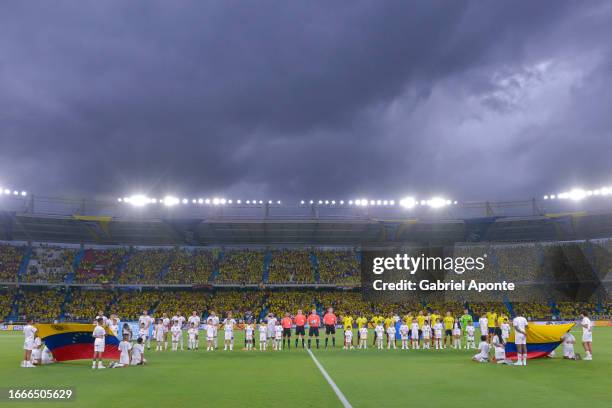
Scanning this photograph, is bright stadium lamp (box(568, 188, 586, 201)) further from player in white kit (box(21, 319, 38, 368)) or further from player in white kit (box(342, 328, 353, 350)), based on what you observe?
player in white kit (box(21, 319, 38, 368))

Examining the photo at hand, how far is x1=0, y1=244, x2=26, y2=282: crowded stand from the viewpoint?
53.8 meters

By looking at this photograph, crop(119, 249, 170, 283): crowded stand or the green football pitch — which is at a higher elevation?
crop(119, 249, 170, 283): crowded stand

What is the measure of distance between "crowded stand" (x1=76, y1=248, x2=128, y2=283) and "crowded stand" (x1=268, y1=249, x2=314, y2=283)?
1933cm

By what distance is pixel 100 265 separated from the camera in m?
59.4

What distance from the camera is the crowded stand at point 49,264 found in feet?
181

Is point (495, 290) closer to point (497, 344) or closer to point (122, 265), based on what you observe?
point (497, 344)

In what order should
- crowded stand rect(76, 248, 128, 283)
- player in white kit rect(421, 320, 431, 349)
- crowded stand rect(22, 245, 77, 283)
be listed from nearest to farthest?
player in white kit rect(421, 320, 431, 349) → crowded stand rect(22, 245, 77, 283) → crowded stand rect(76, 248, 128, 283)

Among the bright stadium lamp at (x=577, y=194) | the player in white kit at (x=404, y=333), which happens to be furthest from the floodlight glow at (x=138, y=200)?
the bright stadium lamp at (x=577, y=194)

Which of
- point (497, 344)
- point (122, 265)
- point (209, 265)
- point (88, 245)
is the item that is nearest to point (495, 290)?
point (209, 265)

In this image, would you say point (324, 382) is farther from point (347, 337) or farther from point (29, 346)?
point (347, 337)

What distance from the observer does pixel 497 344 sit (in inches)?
696

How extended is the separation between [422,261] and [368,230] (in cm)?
795

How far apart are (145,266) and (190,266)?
18.3 feet

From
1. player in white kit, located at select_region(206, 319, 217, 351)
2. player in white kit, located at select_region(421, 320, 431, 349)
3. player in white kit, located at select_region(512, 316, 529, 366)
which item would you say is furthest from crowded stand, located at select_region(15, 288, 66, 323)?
player in white kit, located at select_region(512, 316, 529, 366)
